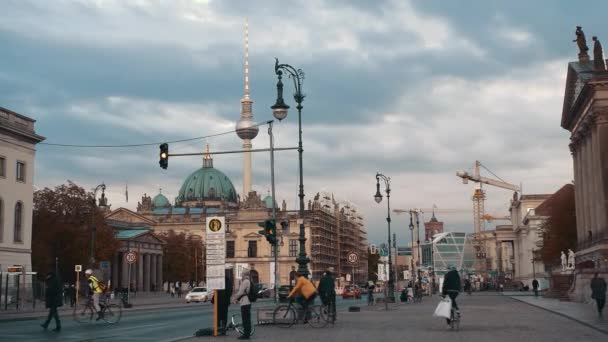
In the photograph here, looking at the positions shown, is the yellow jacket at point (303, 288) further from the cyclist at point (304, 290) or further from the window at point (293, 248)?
the window at point (293, 248)

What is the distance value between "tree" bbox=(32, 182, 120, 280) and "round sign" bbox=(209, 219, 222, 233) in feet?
201

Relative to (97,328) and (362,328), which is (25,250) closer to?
(97,328)

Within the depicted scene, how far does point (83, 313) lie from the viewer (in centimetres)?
3095

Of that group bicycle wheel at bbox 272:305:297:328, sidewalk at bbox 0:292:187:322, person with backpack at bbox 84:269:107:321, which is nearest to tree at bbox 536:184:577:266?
sidewalk at bbox 0:292:187:322

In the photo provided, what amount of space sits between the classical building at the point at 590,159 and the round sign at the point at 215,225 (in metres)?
30.6

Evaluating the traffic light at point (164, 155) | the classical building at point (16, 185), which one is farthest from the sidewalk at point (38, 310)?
the traffic light at point (164, 155)

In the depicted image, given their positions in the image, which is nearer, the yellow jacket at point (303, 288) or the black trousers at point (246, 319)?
the black trousers at point (246, 319)

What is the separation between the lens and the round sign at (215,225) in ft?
73.8

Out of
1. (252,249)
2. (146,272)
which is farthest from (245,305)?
(252,249)

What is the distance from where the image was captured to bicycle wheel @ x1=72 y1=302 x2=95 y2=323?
30.6m

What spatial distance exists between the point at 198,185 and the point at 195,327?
168859 millimetres

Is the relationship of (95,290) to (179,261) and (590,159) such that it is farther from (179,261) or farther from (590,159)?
(179,261)

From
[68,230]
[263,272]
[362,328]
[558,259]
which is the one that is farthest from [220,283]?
[263,272]

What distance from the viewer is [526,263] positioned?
469 feet
